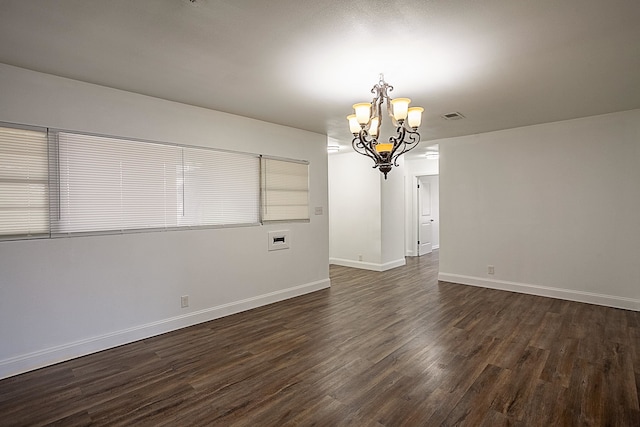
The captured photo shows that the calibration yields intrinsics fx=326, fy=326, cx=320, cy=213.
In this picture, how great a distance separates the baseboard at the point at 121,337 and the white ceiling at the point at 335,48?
2468 millimetres

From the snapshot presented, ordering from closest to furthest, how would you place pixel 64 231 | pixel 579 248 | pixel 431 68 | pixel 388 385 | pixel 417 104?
pixel 388 385 < pixel 431 68 < pixel 64 231 < pixel 417 104 < pixel 579 248

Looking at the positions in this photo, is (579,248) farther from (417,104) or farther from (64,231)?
(64,231)

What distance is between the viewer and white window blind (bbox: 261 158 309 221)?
4664 millimetres

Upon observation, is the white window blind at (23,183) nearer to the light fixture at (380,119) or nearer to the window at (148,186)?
the window at (148,186)

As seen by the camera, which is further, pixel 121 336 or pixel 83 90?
pixel 121 336

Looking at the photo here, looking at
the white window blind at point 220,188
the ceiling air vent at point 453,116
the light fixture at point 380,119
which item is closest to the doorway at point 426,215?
the ceiling air vent at point 453,116

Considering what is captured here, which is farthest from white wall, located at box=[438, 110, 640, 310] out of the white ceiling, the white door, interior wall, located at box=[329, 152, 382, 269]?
the white door

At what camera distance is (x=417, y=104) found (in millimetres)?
3797

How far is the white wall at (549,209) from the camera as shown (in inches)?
168

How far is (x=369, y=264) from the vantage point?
689 cm

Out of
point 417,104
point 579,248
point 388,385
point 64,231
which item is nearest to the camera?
point 388,385

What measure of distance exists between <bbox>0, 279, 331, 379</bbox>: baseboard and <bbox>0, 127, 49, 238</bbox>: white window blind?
1.07 meters

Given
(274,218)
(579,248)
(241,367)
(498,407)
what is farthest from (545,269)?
(241,367)

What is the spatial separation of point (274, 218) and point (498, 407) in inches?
133
